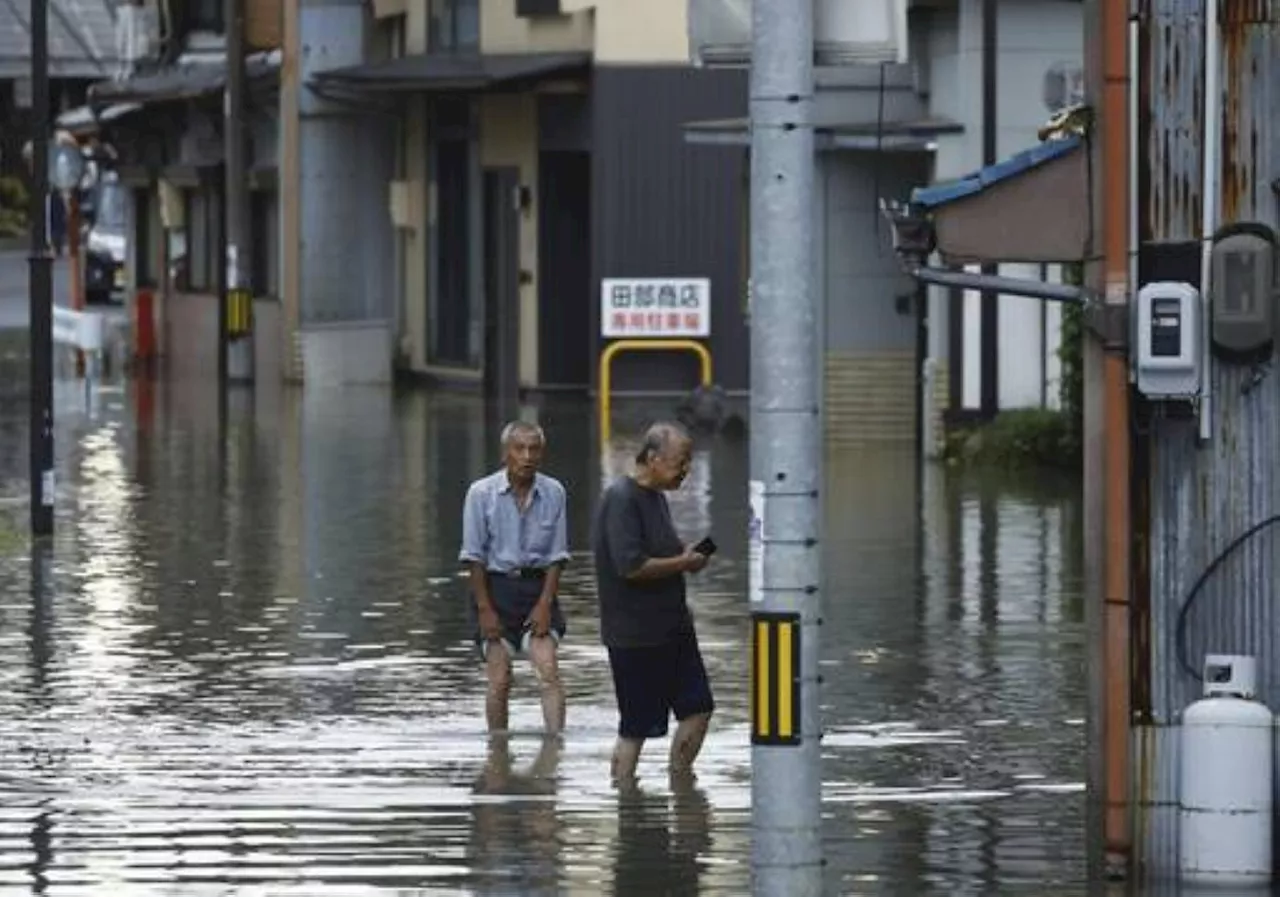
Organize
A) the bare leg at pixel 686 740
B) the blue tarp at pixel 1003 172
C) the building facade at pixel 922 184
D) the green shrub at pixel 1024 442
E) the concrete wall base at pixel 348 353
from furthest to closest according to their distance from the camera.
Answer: the concrete wall base at pixel 348 353
the building facade at pixel 922 184
the green shrub at pixel 1024 442
the bare leg at pixel 686 740
the blue tarp at pixel 1003 172

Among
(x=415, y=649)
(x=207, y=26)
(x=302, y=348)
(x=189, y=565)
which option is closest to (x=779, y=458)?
(x=415, y=649)

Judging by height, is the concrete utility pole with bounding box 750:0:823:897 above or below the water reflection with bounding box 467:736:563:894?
above

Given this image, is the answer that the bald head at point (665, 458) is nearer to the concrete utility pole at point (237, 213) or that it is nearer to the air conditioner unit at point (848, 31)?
the air conditioner unit at point (848, 31)

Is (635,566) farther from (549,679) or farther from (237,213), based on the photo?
(237,213)

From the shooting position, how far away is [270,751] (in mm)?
16484

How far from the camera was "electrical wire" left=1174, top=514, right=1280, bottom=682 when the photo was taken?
12.7 m

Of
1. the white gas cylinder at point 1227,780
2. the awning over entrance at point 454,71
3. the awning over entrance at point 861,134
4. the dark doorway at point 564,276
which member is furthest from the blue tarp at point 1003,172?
the dark doorway at point 564,276

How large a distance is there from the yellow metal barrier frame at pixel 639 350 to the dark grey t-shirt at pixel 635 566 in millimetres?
23767

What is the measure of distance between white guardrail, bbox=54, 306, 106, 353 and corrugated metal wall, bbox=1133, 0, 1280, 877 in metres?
37.2

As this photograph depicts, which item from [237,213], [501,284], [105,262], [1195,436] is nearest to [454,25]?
[501,284]

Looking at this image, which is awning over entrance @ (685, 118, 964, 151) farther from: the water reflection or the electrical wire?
the electrical wire

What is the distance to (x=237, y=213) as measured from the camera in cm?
4912

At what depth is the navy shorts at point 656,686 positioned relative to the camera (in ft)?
50.4

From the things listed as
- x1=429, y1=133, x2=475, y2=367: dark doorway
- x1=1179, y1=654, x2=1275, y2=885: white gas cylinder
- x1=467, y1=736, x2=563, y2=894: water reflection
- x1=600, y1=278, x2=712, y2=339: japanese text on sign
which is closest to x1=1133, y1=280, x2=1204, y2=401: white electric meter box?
x1=1179, y1=654, x2=1275, y2=885: white gas cylinder
